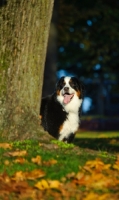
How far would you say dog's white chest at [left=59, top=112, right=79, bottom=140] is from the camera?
11438mm

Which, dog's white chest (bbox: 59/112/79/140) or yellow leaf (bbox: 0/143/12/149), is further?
dog's white chest (bbox: 59/112/79/140)

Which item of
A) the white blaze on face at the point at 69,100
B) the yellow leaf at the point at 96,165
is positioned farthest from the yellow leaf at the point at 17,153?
the white blaze on face at the point at 69,100

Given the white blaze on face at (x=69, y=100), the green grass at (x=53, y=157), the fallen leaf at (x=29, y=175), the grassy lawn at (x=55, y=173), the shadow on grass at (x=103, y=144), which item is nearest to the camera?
the grassy lawn at (x=55, y=173)

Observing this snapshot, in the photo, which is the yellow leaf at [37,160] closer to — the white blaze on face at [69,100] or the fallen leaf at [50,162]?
the fallen leaf at [50,162]

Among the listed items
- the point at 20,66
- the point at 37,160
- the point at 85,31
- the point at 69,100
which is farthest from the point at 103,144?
the point at 85,31

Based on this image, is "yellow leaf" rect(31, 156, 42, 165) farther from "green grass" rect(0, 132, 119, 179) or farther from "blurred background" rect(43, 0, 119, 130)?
"blurred background" rect(43, 0, 119, 130)

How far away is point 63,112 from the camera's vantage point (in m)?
11.5

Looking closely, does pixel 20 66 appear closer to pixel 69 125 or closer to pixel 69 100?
pixel 69 100

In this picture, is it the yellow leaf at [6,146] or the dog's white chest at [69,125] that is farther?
the dog's white chest at [69,125]

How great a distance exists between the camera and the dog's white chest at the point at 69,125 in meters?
11.4

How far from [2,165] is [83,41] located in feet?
63.4

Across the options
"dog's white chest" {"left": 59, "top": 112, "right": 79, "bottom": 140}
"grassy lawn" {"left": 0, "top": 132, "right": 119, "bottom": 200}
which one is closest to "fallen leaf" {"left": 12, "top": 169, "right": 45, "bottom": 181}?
"grassy lawn" {"left": 0, "top": 132, "right": 119, "bottom": 200}

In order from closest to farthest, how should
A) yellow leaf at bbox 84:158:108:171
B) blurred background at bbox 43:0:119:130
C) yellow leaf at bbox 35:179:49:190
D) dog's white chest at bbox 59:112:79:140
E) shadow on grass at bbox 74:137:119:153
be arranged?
yellow leaf at bbox 35:179:49:190 → yellow leaf at bbox 84:158:108:171 → dog's white chest at bbox 59:112:79:140 → shadow on grass at bbox 74:137:119:153 → blurred background at bbox 43:0:119:130

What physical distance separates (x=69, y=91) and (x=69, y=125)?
80 cm
